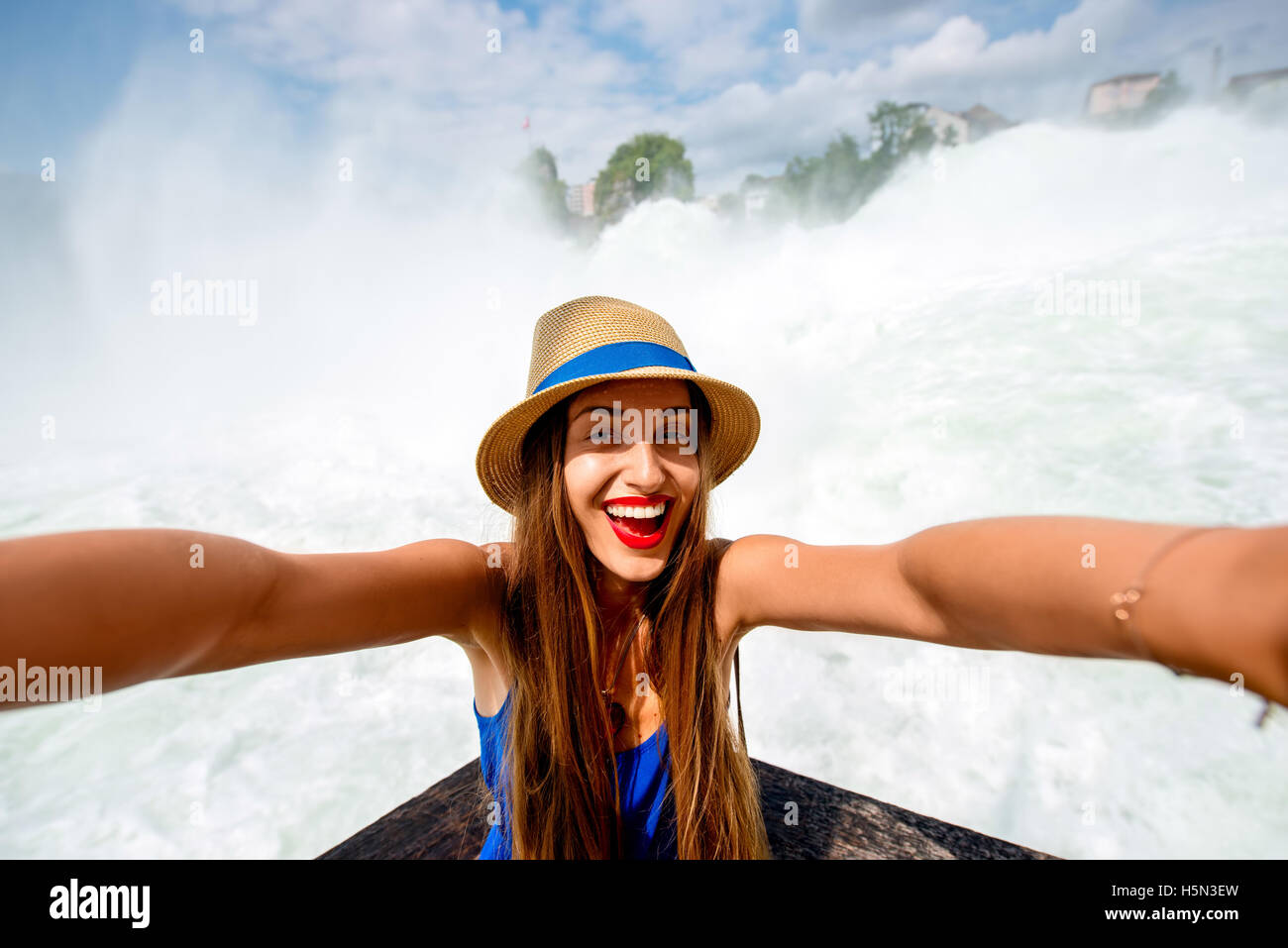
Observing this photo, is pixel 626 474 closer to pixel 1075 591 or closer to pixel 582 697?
pixel 582 697

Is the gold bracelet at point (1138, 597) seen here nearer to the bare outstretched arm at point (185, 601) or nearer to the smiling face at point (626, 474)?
the smiling face at point (626, 474)

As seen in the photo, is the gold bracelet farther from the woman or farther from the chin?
the chin

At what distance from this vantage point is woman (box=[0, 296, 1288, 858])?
1104mm

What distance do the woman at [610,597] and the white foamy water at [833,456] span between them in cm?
87

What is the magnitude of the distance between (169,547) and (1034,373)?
11.4m

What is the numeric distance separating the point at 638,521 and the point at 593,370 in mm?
377

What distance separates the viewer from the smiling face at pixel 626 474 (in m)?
1.72

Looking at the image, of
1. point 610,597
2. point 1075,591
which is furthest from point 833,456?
point 1075,591

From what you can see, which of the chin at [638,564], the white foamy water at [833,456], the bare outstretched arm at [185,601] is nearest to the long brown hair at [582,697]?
the chin at [638,564]

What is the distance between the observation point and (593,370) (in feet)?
5.48

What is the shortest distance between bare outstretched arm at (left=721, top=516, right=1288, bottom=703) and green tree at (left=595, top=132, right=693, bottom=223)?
158 ft

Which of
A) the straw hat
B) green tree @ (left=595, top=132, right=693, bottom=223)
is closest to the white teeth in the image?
the straw hat
